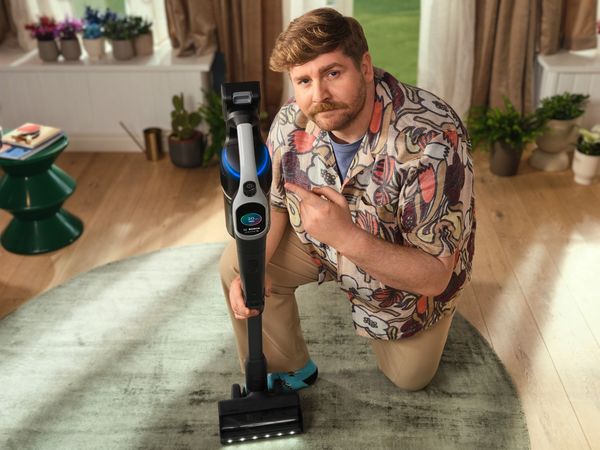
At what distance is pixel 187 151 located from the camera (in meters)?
3.27

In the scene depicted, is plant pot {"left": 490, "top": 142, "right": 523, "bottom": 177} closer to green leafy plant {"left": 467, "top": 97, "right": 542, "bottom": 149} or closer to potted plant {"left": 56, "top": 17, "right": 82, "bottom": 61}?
green leafy plant {"left": 467, "top": 97, "right": 542, "bottom": 149}

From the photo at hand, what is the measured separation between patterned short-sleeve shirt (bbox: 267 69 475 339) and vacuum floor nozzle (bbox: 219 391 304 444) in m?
0.31

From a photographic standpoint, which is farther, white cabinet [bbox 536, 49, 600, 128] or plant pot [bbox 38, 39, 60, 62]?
plant pot [bbox 38, 39, 60, 62]

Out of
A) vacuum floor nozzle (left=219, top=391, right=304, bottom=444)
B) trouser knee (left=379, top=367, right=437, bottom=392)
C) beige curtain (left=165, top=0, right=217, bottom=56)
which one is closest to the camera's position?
vacuum floor nozzle (left=219, top=391, right=304, bottom=444)

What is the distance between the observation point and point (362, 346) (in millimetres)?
2223

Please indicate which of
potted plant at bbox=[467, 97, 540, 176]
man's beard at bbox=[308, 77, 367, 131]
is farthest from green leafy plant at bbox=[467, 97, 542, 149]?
man's beard at bbox=[308, 77, 367, 131]

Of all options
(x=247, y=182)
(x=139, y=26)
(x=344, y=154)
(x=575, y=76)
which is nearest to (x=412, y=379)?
(x=344, y=154)

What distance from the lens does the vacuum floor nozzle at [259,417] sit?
187 centimetres

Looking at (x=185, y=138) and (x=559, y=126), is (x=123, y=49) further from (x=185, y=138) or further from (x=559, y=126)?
(x=559, y=126)

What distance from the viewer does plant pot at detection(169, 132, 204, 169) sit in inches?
128

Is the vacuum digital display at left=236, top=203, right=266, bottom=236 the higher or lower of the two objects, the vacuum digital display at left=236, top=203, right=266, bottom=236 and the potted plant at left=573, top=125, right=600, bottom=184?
the higher

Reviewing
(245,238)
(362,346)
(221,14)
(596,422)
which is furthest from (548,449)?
(221,14)

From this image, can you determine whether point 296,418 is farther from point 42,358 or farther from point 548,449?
point 42,358

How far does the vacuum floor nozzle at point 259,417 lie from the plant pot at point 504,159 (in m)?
1.72
